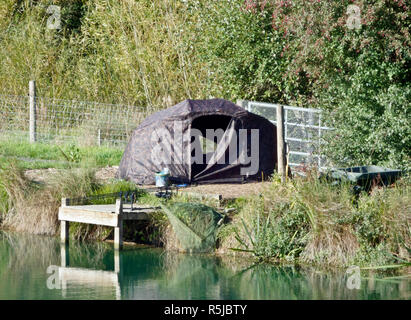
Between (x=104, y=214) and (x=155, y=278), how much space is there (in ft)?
5.10

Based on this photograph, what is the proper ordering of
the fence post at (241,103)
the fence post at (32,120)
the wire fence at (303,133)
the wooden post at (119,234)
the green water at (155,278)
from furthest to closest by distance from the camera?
the fence post at (32,120)
the fence post at (241,103)
the wire fence at (303,133)
the wooden post at (119,234)
the green water at (155,278)

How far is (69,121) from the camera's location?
1797 cm

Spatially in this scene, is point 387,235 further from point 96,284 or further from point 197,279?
point 96,284

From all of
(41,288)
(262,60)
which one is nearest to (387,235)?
(41,288)

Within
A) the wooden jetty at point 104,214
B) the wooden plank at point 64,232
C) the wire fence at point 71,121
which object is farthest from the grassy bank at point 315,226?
the wire fence at point 71,121

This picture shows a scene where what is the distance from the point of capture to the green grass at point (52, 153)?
14953 mm

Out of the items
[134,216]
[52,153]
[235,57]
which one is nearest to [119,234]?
[134,216]

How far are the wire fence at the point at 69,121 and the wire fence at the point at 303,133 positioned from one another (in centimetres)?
360

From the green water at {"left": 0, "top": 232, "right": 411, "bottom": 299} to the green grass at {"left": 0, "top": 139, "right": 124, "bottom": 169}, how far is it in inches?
156

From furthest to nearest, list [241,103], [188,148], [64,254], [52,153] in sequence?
1. [52,153]
2. [241,103]
3. [188,148]
4. [64,254]

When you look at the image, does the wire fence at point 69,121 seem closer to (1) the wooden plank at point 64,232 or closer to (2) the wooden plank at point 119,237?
(1) the wooden plank at point 64,232

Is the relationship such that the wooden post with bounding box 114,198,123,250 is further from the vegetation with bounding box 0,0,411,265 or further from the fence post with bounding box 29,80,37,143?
the fence post with bounding box 29,80,37,143

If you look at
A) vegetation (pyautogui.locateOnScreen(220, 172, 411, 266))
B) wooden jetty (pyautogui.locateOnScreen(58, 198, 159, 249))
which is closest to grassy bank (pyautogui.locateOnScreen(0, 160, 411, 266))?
vegetation (pyautogui.locateOnScreen(220, 172, 411, 266))

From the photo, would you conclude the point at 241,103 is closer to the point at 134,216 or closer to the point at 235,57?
the point at 235,57
